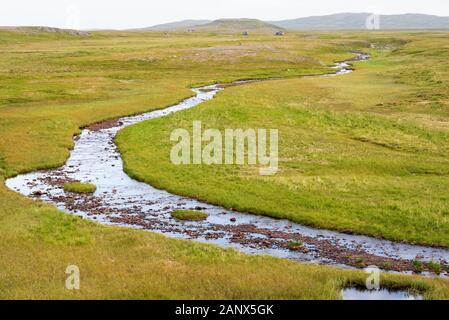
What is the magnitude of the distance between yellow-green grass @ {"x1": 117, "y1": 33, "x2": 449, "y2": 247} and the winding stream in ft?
3.40

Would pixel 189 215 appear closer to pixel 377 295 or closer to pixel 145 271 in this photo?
pixel 145 271

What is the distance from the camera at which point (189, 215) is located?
1217 inches

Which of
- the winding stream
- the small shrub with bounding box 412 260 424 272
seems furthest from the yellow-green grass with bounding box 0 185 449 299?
the winding stream

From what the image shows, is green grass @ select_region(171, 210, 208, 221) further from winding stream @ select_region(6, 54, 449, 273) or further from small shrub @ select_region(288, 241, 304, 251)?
small shrub @ select_region(288, 241, 304, 251)

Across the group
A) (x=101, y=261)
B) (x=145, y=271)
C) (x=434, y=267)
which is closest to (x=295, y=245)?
(x=434, y=267)

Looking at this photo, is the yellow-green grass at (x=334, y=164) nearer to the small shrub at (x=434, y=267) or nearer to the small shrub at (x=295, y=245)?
the small shrub at (x=434, y=267)

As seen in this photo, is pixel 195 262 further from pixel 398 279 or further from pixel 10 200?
pixel 10 200

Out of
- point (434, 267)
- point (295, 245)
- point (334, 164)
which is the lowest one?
point (434, 267)

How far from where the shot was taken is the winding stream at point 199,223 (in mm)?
24969

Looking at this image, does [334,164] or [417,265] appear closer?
[417,265]

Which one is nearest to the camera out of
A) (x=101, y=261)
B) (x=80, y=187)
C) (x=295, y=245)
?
(x=101, y=261)

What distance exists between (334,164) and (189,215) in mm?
14620

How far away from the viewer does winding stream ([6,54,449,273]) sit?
25.0 metres
